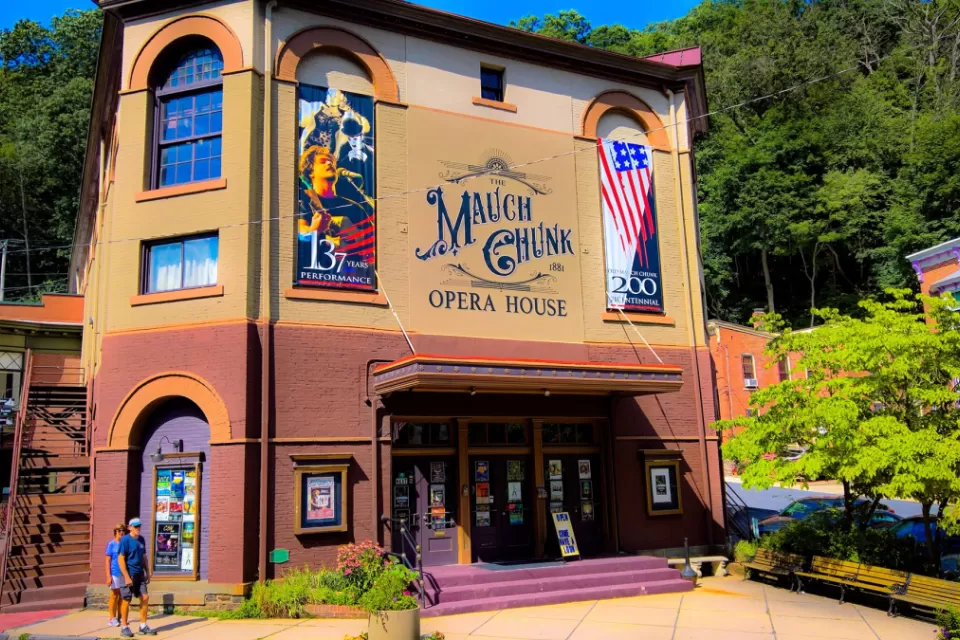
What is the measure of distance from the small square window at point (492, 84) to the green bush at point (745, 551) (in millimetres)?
11720

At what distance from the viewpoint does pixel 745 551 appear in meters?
17.4

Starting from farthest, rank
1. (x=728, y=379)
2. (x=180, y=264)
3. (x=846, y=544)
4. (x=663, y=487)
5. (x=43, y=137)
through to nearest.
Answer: (x=43, y=137)
(x=728, y=379)
(x=663, y=487)
(x=180, y=264)
(x=846, y=544)

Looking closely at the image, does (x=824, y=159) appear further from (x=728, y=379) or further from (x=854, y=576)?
(x=854, y=576)

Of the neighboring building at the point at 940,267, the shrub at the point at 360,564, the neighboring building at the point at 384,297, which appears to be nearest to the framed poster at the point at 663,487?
the neighboring building at the point at 384,297

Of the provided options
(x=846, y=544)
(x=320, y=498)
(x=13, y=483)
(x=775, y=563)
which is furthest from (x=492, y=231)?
(x=13, y=483)

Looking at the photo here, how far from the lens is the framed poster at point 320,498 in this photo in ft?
48.6

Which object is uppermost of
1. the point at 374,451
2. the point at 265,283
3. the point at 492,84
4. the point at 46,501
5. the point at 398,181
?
the point at 492,84

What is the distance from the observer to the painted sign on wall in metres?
17.2

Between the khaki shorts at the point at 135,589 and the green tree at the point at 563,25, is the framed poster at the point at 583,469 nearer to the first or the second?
the khaki shorts at the point at 135,589

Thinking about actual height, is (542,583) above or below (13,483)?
below

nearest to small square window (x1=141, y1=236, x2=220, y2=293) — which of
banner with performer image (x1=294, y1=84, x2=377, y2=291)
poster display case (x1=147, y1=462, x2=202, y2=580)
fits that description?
banner with performer image (x1=294, y1=84, x2=377, y2=291)

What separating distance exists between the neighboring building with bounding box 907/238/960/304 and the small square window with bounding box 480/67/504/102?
72.4 ft

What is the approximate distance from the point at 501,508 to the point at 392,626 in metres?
6.59

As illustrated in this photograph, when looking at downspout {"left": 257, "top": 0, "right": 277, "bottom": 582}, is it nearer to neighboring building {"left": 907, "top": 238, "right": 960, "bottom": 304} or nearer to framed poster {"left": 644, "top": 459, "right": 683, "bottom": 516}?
framed poster {"left": 644, "top": 459, "right": 683, "bottom": 516}
